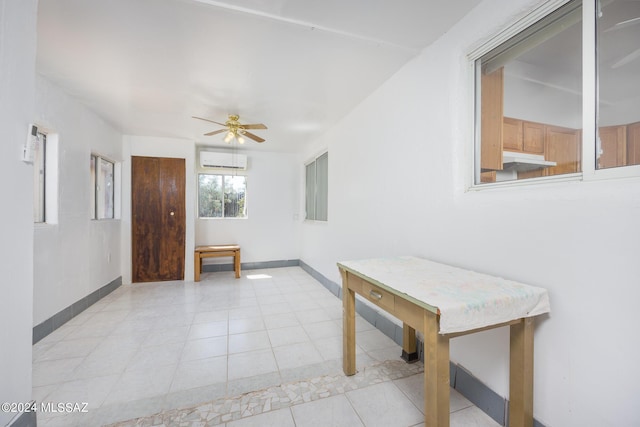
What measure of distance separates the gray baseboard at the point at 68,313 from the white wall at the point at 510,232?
10.7 feet

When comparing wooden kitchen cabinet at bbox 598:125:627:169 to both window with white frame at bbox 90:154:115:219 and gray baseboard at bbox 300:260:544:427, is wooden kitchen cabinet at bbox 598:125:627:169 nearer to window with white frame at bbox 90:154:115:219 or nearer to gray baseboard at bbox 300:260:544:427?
gray baseboard at bbox 300:260:544:427

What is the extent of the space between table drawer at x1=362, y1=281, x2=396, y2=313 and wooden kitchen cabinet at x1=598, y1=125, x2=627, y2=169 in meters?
1.09

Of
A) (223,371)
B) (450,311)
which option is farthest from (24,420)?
(450,311)

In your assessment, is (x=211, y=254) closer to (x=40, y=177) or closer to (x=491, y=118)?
(x=40, y=177)

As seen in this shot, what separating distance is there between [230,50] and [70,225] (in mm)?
2669

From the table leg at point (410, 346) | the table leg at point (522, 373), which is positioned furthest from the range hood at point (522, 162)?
the table leg at point (410, 346)

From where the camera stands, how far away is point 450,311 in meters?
1.01

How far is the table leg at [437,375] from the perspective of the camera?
1.03 m

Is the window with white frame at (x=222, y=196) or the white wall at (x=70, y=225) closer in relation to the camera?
the white wall at (x=70, y=225)

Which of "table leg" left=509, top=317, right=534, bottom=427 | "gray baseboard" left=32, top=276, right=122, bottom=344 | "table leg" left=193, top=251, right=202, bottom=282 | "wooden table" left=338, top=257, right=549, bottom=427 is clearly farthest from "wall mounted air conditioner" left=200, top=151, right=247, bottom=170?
"table leg" left=509, top=317, right=534, bottom=427

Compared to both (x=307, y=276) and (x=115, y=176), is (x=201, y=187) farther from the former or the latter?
(x=307, y=276)

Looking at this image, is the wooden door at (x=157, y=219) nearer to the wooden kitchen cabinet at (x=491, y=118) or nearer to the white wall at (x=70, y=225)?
the white wall at (x=70, y=225)

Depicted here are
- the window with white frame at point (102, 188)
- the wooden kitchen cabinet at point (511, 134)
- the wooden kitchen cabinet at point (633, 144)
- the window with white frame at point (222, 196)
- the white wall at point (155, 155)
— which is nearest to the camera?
the wooden kitchen cabinet at point (633, 144)

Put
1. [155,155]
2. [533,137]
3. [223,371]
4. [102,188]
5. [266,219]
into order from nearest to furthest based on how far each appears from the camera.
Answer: [533,137], [223,371], [102,188], [155,155], [266,219]
